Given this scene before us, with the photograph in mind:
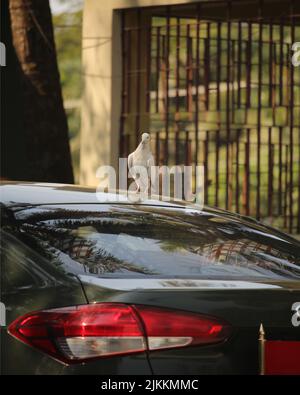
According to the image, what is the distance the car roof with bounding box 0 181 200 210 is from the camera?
4.04 m

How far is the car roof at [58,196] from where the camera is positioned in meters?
4.04

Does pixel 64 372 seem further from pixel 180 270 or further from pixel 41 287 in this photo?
pixel 180 270

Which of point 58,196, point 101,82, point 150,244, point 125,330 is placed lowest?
point 125,330

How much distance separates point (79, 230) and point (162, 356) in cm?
75

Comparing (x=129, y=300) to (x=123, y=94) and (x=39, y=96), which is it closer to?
(x=39, y=96)

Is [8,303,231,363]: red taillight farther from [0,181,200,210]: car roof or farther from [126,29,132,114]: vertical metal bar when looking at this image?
[126,29,132,114]: vertical metal bar

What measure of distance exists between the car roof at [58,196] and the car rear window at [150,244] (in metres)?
0.08

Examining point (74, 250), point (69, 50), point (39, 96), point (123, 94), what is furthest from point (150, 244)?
point (69, 50)

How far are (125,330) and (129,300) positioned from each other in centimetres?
10

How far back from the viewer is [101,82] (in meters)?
12.9

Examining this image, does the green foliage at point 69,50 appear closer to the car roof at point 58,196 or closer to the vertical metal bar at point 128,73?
the vertical metal bar at point 128,73

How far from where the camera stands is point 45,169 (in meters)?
9.91

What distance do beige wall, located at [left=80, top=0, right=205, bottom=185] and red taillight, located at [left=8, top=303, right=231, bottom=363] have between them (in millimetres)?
9325

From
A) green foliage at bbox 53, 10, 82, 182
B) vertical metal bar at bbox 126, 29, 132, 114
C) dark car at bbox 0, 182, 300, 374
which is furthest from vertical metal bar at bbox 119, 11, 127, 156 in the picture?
green foliage at bbox 53, 10, 82, 182
